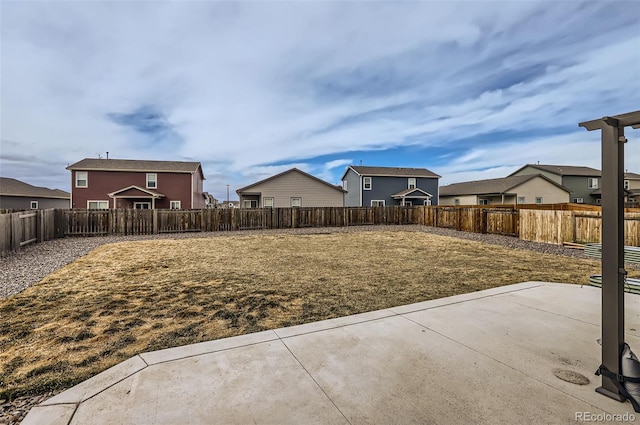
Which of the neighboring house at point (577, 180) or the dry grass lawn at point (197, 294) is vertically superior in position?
the neighboring house at point (577, 180)

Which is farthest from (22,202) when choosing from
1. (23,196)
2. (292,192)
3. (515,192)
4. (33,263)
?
(515,192)

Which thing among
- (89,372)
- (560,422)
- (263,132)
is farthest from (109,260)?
(263,132)

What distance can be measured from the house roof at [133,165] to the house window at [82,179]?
1.50ft

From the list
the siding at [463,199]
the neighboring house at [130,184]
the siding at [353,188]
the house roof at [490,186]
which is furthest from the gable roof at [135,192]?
the house roof at [490,186]

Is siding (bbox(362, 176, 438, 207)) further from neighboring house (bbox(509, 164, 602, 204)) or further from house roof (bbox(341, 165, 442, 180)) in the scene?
neighboring house (bbox(509, 164, 602, 204))

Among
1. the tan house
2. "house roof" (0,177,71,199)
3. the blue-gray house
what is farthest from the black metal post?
"house roof" (0,177,71,199)

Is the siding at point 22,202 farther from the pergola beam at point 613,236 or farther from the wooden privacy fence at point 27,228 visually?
the pergola beam at point 613,236

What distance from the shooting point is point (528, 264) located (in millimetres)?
8164

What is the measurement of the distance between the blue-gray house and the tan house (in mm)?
4039

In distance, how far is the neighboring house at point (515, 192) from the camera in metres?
32.5

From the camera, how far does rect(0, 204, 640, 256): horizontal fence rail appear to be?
1105 centimetres

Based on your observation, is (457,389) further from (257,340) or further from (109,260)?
(109,260)

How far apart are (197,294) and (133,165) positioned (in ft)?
85.6

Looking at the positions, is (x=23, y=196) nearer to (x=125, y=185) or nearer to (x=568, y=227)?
(x=125, y=185)
